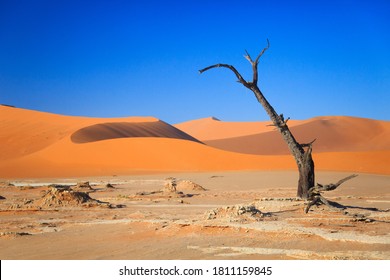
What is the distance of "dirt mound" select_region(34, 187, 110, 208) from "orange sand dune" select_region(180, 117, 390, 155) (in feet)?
232

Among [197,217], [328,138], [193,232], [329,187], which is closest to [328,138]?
[328,138]

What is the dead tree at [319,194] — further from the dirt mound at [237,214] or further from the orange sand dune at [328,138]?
the orange sand dune at [328,138]

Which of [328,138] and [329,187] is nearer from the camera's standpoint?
[329,187]

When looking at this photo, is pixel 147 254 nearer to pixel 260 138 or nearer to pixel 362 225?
pixel 362 225

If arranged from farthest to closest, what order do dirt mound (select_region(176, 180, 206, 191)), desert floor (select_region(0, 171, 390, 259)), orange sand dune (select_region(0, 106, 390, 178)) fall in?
orange sand dune (select_region(0, 106, 390, 178)) < dirt mound (select_region(176, 180, 206, 191)) < desert floor (select_region(0, 171, 390, 259))

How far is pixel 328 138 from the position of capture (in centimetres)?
9094

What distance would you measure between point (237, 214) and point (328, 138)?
83536 millimetres

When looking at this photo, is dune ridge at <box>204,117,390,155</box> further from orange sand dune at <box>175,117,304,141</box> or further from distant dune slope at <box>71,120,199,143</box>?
orange sand dune at <box>175,117,304,141</box>

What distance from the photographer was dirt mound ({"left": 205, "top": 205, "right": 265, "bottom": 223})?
1019 cm

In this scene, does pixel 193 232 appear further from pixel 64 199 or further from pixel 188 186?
pixel 188 186

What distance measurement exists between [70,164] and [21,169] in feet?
13.4

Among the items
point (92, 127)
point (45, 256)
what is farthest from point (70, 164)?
point (45, 256)

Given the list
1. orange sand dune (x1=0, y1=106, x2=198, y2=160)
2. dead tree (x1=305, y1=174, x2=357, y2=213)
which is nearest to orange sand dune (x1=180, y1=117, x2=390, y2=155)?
orange sand dune (x1=0, y1=106, x2=198, y2=160)

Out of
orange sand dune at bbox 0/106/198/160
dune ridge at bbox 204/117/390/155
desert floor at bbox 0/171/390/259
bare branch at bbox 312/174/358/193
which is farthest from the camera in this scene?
dune ridge at bbox 204/117/390/155
